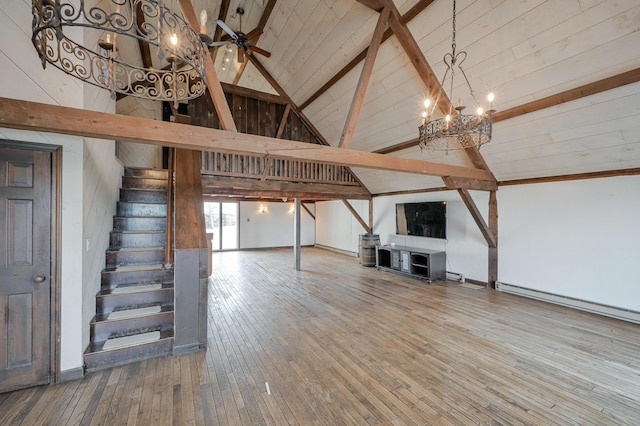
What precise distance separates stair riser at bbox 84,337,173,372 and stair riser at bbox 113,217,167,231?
1.73 metres

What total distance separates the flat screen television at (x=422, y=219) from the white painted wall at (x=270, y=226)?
5.31 metres

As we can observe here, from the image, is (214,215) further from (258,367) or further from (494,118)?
(494,118)

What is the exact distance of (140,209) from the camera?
408cm

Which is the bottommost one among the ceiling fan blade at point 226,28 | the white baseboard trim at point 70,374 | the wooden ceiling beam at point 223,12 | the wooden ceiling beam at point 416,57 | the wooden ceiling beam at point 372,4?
the white baseboard trim at point 70,374

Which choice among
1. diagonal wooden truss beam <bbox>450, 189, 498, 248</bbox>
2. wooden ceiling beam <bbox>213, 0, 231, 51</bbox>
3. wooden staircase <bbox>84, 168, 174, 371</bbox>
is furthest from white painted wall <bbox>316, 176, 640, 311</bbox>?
wooden ceiling beam <bbox>213, 0, 231, 51</bbox>

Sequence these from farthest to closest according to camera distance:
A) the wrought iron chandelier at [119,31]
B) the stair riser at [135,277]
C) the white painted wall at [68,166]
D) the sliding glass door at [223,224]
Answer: the sliding glass door at [223,224] < the stair riser at [135,277] < the white painted wall at [68,166] < the wrought iron chandelier at [119,31]

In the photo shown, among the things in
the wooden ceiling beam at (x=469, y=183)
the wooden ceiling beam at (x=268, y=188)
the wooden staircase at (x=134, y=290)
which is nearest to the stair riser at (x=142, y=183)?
Result: the wooden staircase at (x=134, y=290)

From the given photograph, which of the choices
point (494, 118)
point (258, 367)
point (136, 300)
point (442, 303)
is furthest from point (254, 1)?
point (442, 303)

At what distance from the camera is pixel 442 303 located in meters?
4.61

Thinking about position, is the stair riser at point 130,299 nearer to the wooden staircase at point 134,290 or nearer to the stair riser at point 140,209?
the wooden staircase at point 134,290

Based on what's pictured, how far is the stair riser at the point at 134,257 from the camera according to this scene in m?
3.39

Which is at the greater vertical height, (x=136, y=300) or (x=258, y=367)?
(x=136, y=300)

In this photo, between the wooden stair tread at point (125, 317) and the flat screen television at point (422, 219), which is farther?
the flat screen television at point (422, 219)

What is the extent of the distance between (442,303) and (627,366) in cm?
214
